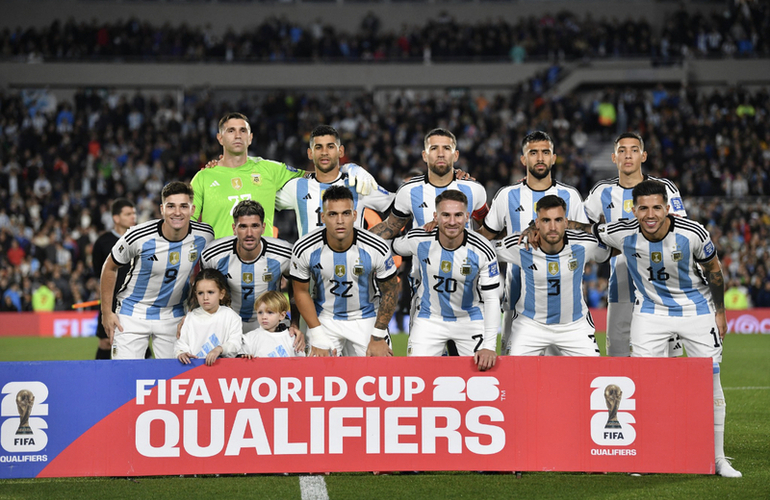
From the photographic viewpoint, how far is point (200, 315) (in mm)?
6062

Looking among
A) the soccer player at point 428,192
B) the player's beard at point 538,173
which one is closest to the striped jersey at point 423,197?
the soccer player at point 428,192

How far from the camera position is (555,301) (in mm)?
6367

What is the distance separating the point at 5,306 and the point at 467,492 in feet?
52.2

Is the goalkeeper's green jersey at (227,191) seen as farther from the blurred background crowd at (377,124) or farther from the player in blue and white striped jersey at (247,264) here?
the blurred background crowd at (377,124)

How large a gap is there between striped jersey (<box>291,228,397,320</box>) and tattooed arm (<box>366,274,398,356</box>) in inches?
2.6

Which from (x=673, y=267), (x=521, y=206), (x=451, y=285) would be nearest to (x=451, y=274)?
(x=451, y=285)

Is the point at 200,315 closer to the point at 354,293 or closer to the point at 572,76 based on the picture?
the point at 354,293

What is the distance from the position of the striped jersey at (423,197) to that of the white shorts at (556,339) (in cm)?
127

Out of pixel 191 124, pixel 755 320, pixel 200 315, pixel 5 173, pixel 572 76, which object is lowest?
pixel 755 320

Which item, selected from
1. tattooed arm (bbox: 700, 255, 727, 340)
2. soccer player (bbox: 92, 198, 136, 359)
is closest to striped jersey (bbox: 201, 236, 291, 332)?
soccer player (bbox: 92, 198, 136, 359)

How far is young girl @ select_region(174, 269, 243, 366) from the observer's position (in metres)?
5.93

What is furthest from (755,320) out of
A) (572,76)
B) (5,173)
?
(5,173)

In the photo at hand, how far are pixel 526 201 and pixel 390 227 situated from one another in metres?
1.21

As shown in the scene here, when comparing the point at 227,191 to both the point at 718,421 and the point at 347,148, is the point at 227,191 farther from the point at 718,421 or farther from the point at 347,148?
the point at 347,148
